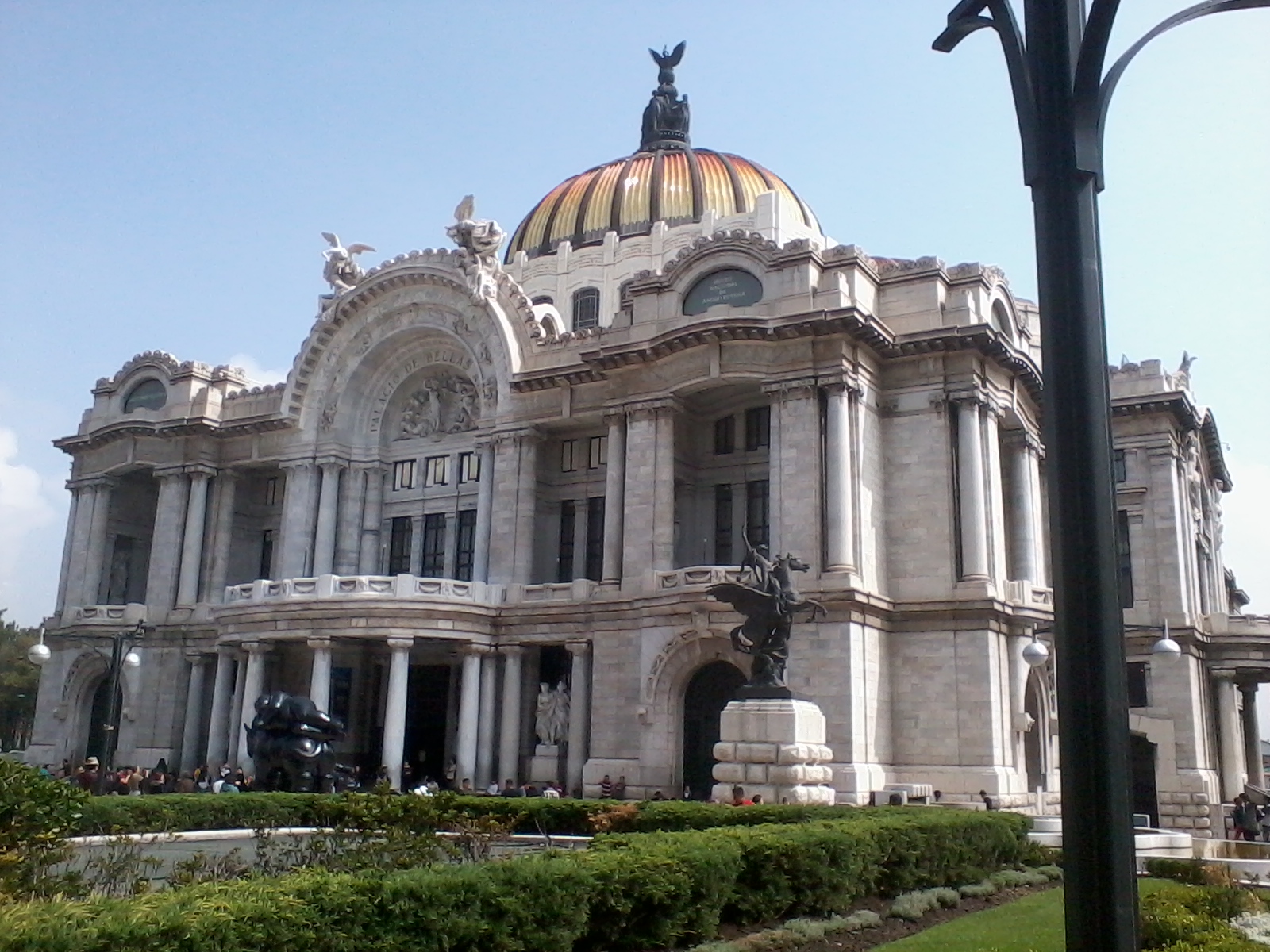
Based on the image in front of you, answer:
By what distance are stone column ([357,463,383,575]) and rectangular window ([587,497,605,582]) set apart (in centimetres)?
878

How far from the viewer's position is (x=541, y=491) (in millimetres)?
41906

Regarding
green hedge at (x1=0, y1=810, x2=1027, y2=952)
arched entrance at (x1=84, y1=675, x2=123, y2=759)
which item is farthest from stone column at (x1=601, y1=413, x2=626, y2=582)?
arched entrance at (x1=84, y1=675, x2=123, y2=759)

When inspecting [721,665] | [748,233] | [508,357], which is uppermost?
[748,233]

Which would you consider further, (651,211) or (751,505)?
(651,211)

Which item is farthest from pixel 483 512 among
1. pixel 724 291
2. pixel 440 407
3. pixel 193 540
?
pixel 193 540

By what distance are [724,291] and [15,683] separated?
5844 centimetres

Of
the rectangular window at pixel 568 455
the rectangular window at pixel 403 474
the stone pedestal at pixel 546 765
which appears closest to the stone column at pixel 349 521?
the rectangular window at pixel 403 474

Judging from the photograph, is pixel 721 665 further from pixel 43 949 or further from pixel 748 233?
pixel 43 949

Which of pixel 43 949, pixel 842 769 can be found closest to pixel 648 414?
pixel 842 769

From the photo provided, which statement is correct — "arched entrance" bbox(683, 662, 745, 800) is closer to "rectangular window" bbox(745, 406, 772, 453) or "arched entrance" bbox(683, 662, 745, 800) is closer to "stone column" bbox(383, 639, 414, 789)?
"rectangular window" bbox(745, 406, 772, 453)

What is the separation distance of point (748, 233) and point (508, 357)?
9.49 meters

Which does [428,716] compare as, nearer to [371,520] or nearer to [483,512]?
[371,520]

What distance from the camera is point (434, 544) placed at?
44375mm

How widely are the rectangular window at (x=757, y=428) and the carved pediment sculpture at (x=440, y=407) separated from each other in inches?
429
